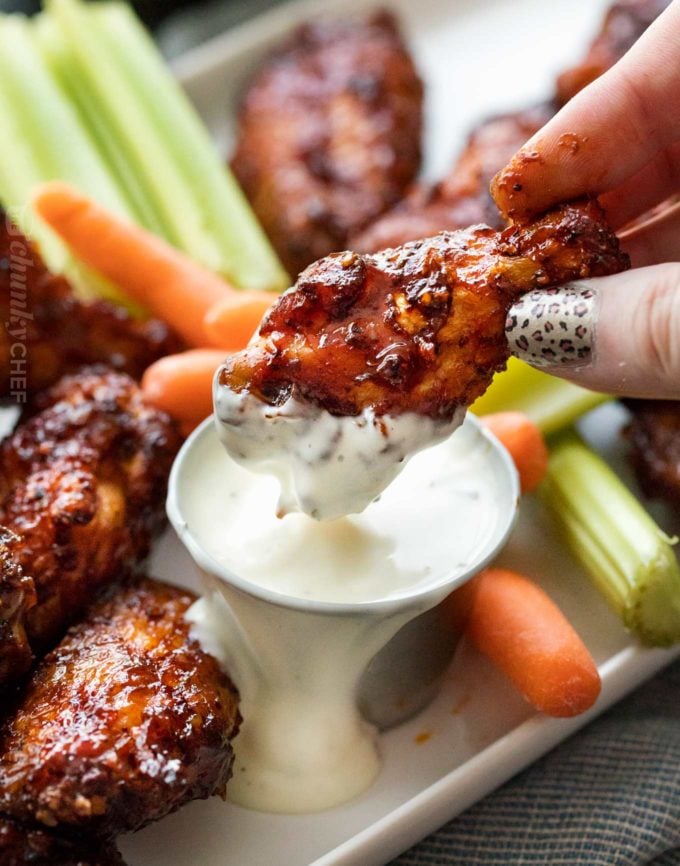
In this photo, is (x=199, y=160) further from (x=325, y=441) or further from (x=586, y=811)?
(x=586, y=811)

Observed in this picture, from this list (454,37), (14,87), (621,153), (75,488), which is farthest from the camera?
(454,37)

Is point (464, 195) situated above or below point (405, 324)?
below

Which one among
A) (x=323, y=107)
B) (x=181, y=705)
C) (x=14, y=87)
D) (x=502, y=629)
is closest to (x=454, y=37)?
(x=323, y=107)

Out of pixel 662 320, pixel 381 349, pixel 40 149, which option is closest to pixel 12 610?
pixel 381 349

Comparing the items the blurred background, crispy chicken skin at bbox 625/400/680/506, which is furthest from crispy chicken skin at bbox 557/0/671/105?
the blurred background

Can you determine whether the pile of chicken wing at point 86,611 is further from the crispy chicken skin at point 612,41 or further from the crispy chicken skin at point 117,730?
the crispy chicken skin at point 612,41

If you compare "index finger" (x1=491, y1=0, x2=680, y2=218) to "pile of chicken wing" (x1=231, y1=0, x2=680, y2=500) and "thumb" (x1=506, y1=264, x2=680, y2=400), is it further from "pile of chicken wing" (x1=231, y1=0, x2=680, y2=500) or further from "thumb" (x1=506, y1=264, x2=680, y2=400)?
"thumb" (x1=506, y1=264, x2=680, y2=400)

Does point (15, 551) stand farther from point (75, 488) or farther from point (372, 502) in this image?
point (372, 502)
